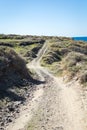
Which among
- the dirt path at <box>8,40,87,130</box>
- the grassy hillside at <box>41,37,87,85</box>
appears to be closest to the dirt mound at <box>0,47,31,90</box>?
the dirt path at <box>8,40,87,130</box>

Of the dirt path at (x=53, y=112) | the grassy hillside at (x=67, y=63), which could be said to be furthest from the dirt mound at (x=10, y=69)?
the grassy hillside at (x=67, y=63)

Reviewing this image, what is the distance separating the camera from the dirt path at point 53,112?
18.6 metres

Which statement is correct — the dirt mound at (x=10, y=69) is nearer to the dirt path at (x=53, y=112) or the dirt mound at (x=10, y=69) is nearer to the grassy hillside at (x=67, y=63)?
the dirt path at (x=53, y=112)

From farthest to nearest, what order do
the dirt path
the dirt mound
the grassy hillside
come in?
the grassy hillside → the dirt mound → the dirt path

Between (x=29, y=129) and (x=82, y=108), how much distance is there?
6.05m

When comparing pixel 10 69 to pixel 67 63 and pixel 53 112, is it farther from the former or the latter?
pixel 67 63

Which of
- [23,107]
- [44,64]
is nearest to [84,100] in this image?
[23,107]

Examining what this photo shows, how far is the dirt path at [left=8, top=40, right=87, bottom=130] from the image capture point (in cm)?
1859

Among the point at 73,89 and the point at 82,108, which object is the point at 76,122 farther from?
the point at 73,89

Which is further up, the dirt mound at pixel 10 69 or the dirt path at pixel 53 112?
the dirt mound at pixel 10 69

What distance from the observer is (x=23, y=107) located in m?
22.8

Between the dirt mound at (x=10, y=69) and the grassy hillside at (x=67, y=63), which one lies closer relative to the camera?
the dirt mound at (x=10, y=69)

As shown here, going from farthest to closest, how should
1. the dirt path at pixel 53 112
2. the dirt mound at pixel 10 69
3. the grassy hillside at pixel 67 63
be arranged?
the grassy hillside at pixel 67 63, the dirt mound at pixel 10 69, the dirt path at pixel 53 112

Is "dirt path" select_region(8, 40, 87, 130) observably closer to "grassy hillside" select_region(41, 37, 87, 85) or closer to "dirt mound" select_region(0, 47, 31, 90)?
"dirt mound" select_region(0, 47, 31, 90)
